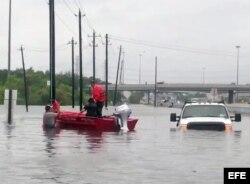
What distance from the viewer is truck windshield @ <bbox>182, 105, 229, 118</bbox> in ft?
89.1

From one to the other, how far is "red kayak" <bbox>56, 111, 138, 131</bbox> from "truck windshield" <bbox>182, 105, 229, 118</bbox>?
4.21 m

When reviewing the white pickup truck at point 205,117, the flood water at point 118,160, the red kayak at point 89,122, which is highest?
the white pickup truck at point 205,117

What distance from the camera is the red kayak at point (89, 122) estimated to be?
30.5 m

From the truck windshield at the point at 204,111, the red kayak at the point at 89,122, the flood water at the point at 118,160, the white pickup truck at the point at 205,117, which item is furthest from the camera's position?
the red kayak at the point at 89,122

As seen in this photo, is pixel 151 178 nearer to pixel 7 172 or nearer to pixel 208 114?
pixel 7 172

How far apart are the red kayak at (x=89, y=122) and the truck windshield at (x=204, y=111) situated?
4.21 metres

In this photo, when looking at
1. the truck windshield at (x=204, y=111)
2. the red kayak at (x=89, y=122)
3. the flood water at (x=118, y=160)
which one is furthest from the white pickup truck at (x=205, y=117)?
the red kayak at (x=89, y=122)

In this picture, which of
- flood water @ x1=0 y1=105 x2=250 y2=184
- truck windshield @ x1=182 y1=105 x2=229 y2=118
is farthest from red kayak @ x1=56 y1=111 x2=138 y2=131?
flood water @ x1=0 y1=105 x2=250 y2=184

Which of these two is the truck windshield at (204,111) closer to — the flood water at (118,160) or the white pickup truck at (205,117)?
the white pickup truck at (205,117)

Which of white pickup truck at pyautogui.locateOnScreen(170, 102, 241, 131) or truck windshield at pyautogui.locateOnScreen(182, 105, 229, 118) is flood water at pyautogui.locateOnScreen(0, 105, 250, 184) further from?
truck windshield at pyautogui.locateOnScreen(182, 105, 229, 118)

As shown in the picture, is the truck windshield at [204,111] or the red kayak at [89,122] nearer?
the truck windshield at [204,111]

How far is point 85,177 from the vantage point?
12.8 metres

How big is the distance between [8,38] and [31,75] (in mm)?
65403

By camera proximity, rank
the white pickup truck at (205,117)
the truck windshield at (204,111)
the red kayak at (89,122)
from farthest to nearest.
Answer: the red kayak at (89,122), the truck windshield at (204,111), the white pickup truck at (205,117)
